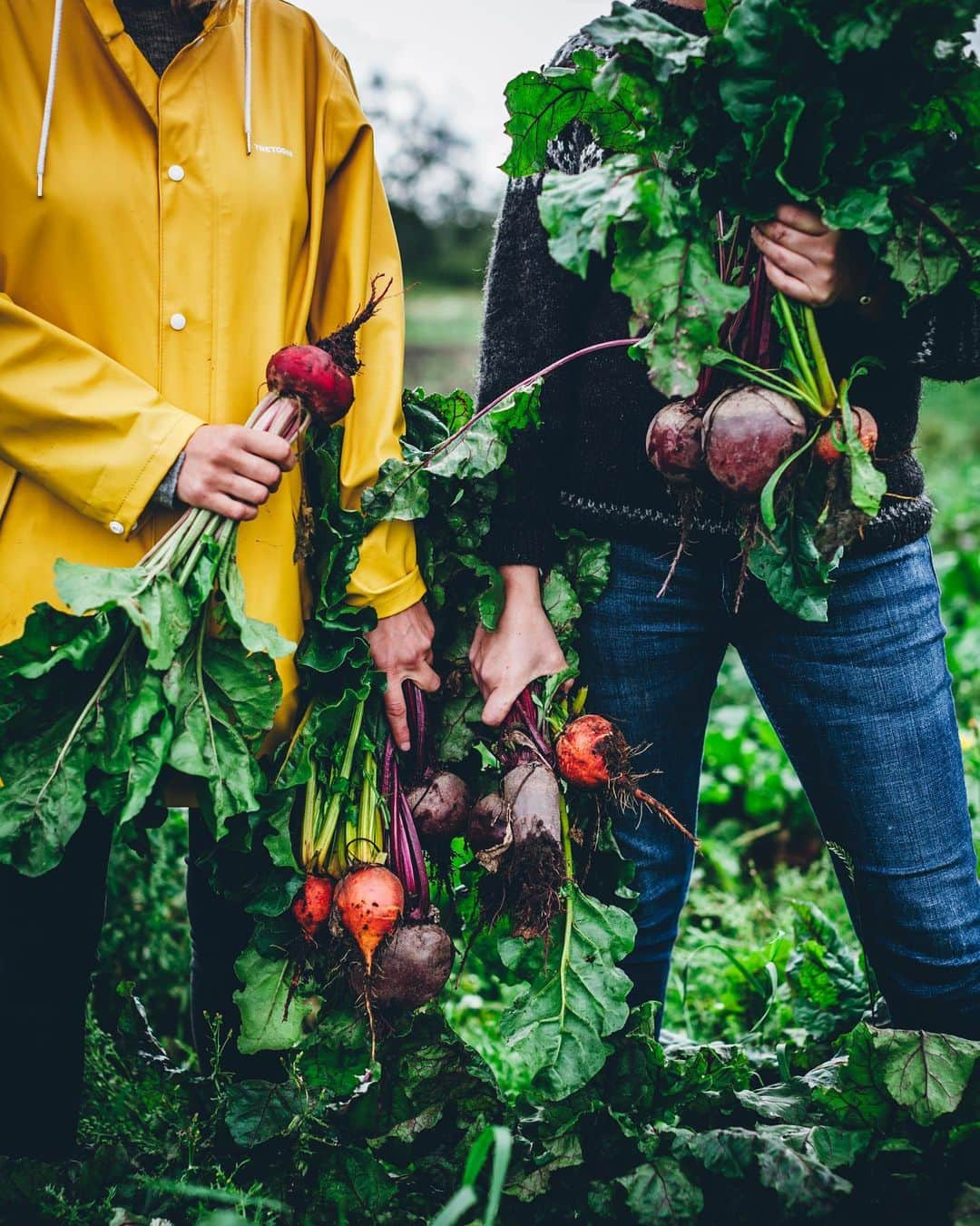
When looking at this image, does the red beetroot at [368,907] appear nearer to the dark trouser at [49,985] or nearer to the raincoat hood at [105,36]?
the dark trouser at [49,985]

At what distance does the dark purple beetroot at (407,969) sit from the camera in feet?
6.06

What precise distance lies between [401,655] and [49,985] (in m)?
0.86

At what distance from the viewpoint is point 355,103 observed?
6.07ft

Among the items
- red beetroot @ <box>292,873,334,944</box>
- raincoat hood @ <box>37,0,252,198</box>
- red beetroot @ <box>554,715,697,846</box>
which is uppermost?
raincoat hood @ <box>37,0,252,198</box>

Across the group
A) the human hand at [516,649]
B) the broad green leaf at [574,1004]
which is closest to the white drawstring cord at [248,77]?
the human hand at [516,649]

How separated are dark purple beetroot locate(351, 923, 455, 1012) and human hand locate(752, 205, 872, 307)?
1.27m

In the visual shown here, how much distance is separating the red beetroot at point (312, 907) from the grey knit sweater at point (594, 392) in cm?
72

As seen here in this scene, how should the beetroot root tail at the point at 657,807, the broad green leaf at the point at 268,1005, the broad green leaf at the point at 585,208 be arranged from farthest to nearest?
the beetroot root tail at the point at 657,807, the broad green leaf at the point at 268,1005, the broad green leaf at the point at 585,208

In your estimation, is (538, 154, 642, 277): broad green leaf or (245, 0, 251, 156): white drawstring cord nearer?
(538, 154, 642, 277): broad green leaf

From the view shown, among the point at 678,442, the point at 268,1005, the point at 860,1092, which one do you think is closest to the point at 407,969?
the point at 268,1005

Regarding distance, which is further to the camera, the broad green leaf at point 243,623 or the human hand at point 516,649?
the human hand at point 516,649

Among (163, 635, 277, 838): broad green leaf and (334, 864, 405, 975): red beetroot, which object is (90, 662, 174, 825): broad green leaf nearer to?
(163, 635, 277, 838): broad green leaf

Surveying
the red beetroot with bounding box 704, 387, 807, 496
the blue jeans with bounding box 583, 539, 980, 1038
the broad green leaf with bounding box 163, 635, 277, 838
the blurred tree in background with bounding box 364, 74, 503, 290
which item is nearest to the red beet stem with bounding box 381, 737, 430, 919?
the broad green leaf with bounding box 163, 635, 277, 838

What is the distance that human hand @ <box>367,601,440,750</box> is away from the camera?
1.95 metres
